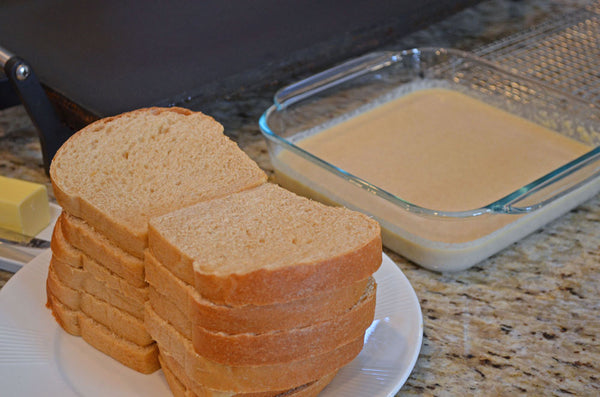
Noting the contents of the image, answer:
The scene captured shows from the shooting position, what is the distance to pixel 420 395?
1116mm

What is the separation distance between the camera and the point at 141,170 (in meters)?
1.24

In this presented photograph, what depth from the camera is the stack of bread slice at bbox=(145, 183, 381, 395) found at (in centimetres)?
94

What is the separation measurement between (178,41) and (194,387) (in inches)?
38.2

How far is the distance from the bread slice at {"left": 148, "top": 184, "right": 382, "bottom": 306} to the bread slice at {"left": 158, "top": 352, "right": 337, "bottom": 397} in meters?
0.15

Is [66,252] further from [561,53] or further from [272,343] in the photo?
[561,53]

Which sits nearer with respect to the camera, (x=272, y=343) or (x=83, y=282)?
(x=272, y=343)

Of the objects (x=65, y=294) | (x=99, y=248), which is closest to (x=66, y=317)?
(x=65, y=294)

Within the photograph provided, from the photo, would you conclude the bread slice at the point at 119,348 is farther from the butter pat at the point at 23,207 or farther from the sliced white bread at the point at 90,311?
the butter pat at the point at 23,207

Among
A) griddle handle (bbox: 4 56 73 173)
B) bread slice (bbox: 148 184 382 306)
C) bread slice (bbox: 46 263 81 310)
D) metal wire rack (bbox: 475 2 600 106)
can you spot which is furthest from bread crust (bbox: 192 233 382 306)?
metal wire rack (bbox: 475 2 600 106)

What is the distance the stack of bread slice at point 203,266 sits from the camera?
3.12 feet

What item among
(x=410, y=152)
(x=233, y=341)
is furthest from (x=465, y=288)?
(x=233, y=341)

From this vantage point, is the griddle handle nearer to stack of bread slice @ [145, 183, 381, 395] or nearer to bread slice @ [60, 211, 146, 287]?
bread slice @ [60, 211, 146, 287]

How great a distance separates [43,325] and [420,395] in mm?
636

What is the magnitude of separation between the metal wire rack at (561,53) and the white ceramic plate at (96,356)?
100 cm
